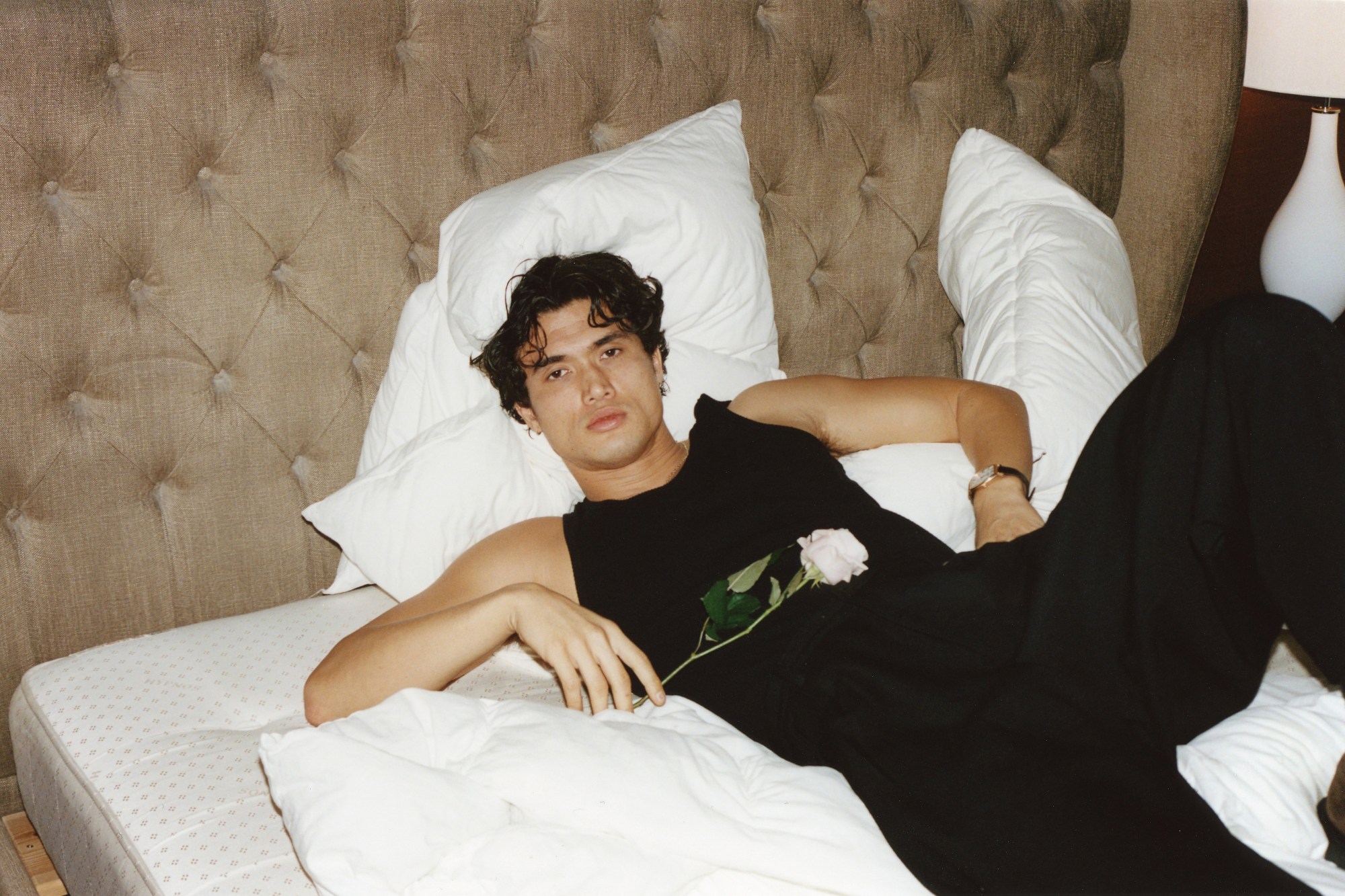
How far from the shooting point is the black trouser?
3.57ft

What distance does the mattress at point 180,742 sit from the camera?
3.87ft

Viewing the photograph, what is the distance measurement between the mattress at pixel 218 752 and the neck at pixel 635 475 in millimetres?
288

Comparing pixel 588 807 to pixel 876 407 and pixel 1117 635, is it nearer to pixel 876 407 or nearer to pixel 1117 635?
pixel 1117 635

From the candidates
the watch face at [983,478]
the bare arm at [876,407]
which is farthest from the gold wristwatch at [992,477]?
the bare arm at [876,407]

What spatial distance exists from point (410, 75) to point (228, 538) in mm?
728

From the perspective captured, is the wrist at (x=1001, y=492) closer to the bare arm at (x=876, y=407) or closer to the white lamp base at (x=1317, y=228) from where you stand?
the bare arm at (x=876, y=407)

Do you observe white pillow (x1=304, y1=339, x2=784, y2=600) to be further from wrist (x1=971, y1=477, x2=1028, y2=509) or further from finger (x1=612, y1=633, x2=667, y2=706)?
wrist (x1=971, y1=477, x2=1028, y2=509)

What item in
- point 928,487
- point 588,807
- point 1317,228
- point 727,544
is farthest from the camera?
point 1317,228

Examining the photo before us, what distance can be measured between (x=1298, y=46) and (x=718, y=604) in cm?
170

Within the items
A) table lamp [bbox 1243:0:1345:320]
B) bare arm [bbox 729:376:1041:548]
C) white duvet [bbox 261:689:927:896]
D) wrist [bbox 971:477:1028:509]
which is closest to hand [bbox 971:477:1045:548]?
wrist [bbox 971:477:1028:509]

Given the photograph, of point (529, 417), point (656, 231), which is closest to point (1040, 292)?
point (656, 231)

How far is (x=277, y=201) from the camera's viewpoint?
1.59 m

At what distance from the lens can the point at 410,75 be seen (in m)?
1.64

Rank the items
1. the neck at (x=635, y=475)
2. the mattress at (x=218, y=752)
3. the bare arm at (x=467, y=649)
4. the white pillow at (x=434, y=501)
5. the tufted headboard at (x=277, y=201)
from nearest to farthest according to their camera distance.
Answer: the mattress at (x=218, y=752) < the bare arm at (x=467, y=649) < the tufted headboard at (x=277, y=201) < the white pillow at (x=434, y=501) < the neck at (x=635, y=475)
